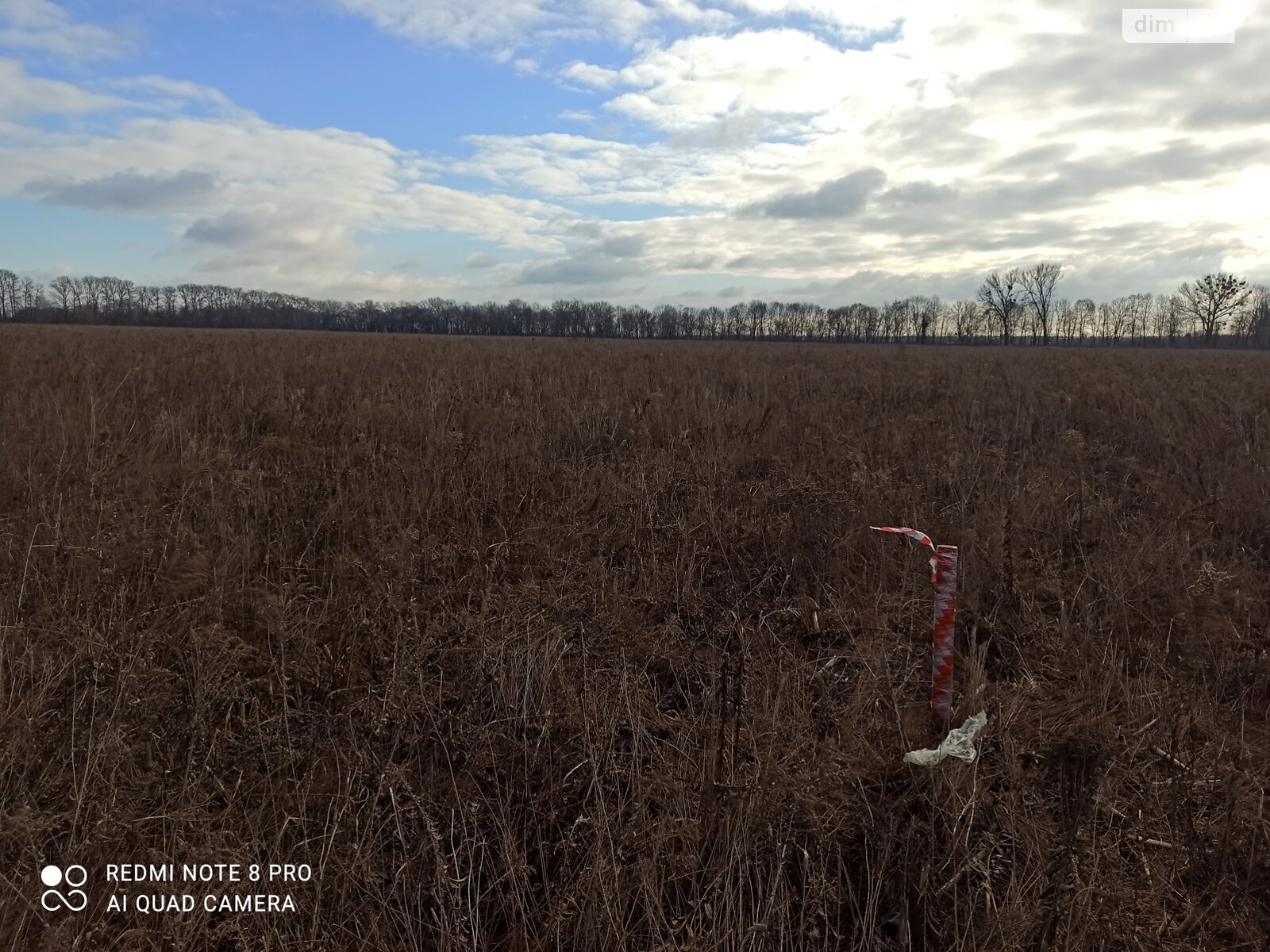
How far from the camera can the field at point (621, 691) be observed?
2.01 meters

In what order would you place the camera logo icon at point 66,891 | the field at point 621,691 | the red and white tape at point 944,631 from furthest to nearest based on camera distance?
the red and white tape at point 944,631 → the field at point 621,691 → the camera logo icon at point 66,891

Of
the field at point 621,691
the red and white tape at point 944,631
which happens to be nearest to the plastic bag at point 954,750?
the field at point 621,691

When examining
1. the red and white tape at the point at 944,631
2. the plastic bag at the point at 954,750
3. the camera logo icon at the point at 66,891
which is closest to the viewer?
the camera logo icon at the point at 66,891

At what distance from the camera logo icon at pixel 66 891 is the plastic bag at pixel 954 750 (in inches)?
96.8

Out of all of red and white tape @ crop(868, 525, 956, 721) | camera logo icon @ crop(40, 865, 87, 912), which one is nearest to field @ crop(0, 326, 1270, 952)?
camera logo icon @ crop(40, 865, 87, 912)

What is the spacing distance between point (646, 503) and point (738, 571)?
2.99 ft

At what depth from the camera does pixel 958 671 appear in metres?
3.30

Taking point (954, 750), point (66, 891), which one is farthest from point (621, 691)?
point (66, 891)

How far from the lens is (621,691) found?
109 inches

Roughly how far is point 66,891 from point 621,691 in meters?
1.73

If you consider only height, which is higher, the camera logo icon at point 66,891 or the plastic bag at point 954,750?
the plastic bag at point 954,750

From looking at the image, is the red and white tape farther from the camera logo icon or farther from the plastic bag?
the camera logo icon

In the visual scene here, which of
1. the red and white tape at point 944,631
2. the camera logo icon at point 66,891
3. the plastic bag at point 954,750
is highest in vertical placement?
the red and white tape at point 944,631

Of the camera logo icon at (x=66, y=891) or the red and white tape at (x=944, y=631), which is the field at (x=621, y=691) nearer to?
the camera logo icon at (x=66, y=891)
